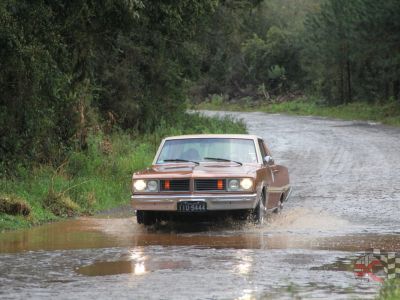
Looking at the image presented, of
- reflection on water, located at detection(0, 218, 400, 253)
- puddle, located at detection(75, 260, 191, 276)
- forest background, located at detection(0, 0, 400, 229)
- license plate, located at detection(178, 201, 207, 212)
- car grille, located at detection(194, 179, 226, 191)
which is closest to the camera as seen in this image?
puddle, located at detection(75, 260, 191, 276)

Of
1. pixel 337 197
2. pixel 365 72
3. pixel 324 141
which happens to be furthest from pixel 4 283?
pixel 365 72

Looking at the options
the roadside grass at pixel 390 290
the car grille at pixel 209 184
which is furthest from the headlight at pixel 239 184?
the roadside grass at pixel 390 290

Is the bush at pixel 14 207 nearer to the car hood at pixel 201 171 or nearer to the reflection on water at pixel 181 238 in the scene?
the reflection on water at pixel 181 238

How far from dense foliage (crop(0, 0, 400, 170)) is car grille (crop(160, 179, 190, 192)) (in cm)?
397

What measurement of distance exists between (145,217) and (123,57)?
16023 millimetres

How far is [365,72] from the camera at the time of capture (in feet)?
220

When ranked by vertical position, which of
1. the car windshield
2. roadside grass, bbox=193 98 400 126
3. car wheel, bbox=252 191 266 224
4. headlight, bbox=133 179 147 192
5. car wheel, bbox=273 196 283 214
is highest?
the car windshield

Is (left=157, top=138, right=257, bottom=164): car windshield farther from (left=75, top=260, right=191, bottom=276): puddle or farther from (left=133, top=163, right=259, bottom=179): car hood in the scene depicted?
(left=75, top=260, right=191, bottom=276): puddle

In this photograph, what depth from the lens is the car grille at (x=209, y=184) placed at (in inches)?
536

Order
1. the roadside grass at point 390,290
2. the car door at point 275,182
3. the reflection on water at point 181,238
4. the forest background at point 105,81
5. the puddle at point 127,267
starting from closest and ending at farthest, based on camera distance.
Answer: the roadside grass at point 390,290 → the puddle at point 127,267 → the reflection on water at point 181,238 → the car door at point 275,182 → the forest background at point 105,81

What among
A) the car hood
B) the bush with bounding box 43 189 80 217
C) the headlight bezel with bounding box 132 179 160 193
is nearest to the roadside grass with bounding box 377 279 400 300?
the car hood

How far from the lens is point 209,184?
13641mm

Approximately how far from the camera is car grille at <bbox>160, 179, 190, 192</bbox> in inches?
537

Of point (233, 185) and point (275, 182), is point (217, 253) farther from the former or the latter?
point (275, 182)
